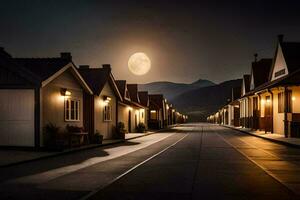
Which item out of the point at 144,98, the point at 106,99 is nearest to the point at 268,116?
the point at 106,99

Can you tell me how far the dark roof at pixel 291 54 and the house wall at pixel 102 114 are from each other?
1559 cm

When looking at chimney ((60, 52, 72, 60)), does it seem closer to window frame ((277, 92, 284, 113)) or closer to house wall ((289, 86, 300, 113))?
house wall ((289, 86, 300, 113))

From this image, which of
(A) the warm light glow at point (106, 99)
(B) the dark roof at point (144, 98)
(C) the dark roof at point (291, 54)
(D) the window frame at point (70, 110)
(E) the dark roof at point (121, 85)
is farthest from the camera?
(B) the dark roof at point (144, 98)

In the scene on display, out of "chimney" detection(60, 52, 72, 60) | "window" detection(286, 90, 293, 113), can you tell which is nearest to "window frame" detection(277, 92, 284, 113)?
"window" detection(286, 90, 293, 113)

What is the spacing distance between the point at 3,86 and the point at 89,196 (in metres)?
→ 13.9

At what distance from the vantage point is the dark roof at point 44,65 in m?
21.3

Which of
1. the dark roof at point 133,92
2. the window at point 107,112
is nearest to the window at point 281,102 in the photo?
the window at point 107,112

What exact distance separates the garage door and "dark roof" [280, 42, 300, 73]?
23.9 metres

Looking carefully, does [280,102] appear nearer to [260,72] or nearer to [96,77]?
[96,77]

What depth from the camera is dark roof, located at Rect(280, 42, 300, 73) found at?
118 feet

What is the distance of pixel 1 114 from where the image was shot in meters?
21.0

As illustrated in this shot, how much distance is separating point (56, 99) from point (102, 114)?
9.07 metres

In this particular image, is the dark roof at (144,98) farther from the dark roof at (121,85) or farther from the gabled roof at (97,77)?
the gabled roof at (97,77)

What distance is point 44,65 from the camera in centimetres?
2289
